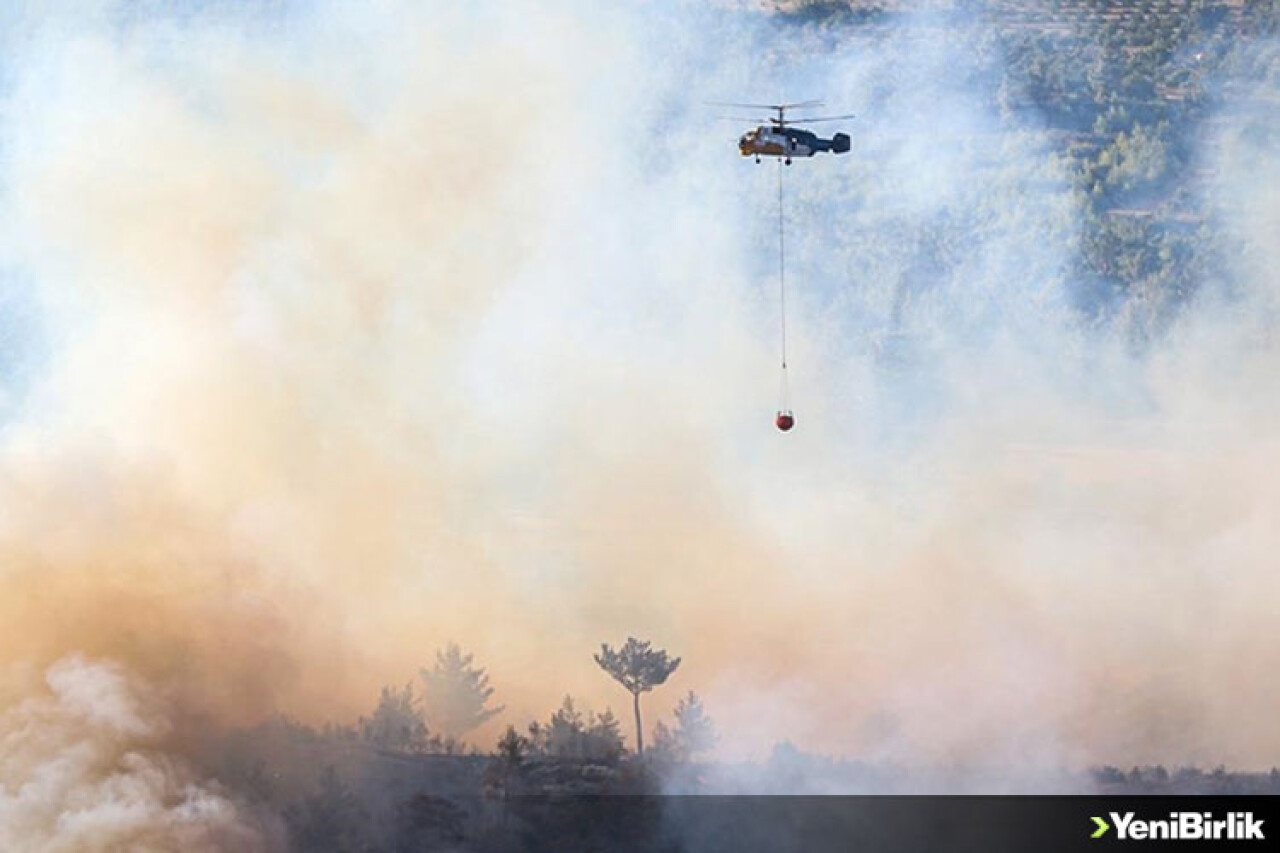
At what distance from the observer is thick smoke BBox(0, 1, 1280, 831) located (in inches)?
2327

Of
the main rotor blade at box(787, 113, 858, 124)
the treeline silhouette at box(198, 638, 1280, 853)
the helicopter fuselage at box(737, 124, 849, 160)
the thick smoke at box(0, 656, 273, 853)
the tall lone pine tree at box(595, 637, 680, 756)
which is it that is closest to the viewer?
the thick smoke at box(0, 656, 273, 853)

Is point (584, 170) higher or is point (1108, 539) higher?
point (584, 170)

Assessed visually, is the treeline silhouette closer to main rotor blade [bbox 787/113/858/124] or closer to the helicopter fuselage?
the helicopter fuselage

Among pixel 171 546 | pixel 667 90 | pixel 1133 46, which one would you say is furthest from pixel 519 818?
pixel 1133 46

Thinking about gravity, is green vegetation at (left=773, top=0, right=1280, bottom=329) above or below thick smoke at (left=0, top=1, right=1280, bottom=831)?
above

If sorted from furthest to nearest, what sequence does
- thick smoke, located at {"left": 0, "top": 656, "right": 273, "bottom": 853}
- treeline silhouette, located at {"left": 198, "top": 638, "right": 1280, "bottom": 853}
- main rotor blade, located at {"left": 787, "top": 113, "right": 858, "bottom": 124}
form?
1. main rotor blade, located at {"left": 787, "top": 113, "right": 858, "bottom": 124}
2. treeline silhouette, located at {"left": 198, "top": 638, "right": 1280, "bottom": 853}
3. thick smoke, located at {"left": 0, "top": 656, "right": 273, "bottom": 853}

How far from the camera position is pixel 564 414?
68625 millimetres

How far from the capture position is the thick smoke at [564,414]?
2327 inches

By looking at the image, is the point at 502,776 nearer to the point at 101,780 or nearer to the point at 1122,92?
the point at 101,780

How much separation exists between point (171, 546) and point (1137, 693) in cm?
2101

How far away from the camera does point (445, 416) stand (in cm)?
6675

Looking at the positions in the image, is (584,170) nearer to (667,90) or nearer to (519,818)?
(667,90)

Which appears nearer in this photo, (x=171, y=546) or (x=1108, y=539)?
(x=171, y=546)

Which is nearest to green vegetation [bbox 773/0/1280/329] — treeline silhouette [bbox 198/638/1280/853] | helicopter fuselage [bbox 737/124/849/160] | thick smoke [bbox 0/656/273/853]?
helicopter fuselage [bbox 737/124/849/160]
